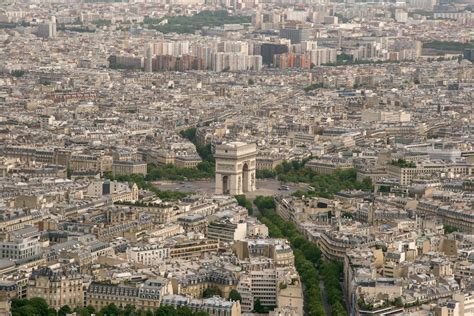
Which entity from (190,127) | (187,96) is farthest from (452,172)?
(187,96)

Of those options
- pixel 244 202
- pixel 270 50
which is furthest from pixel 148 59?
pixel 244 202

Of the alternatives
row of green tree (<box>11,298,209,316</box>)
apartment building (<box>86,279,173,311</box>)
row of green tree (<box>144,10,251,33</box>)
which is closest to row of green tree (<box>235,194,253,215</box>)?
apartment building (<box>86,279,173,311</box>)

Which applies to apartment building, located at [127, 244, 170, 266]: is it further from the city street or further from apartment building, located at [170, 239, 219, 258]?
the city street

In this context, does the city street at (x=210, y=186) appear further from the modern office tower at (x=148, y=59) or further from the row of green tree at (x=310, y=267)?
the modern office tower at (x=148, y=59)

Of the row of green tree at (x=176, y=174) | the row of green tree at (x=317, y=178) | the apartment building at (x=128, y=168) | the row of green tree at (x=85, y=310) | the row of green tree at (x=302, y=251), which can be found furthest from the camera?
the apartment building at (x=128, y=168)

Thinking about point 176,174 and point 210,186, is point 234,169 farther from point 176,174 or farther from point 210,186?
point 176,174

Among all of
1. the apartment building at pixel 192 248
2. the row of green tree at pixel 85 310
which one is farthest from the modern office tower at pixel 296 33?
the row of green tree at pixel 85 310
